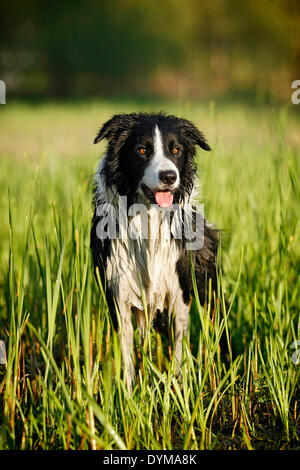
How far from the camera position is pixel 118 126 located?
8.89 ft

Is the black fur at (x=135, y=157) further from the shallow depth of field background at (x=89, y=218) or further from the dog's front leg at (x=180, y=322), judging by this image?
the shallow depth of field background at (x=89, y=218)

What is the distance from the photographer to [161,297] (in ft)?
9.50

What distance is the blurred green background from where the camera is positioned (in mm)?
32812

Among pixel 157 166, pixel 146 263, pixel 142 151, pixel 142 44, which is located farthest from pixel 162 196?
pixel 142 44

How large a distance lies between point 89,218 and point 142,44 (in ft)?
115

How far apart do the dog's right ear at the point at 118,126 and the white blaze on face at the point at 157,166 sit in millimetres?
183

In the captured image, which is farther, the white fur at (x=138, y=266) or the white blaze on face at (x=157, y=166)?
the white fur at (x=138, y=266)

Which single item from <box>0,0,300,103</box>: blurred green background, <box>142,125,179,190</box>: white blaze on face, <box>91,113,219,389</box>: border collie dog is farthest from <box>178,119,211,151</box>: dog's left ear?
<box>0,0,300,103</box>: blurred green background

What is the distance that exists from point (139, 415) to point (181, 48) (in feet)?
121

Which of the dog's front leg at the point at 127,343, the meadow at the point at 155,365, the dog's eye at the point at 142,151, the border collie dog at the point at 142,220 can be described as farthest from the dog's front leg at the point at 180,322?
the dog's eye at the point at 142,151

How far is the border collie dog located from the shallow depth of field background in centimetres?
17
